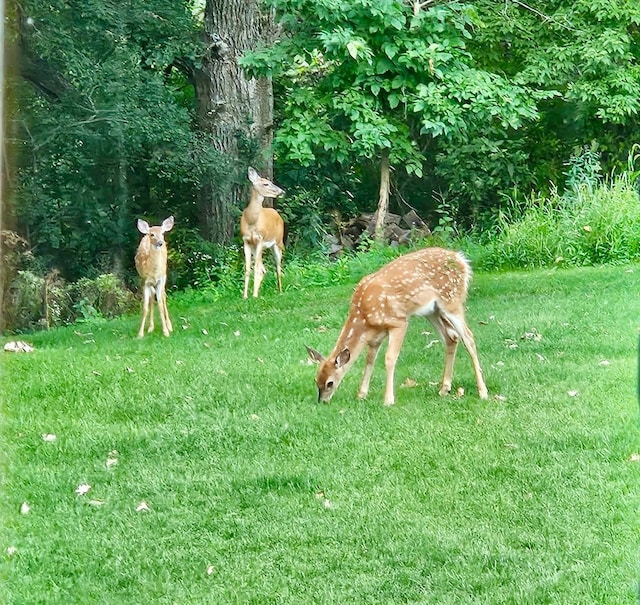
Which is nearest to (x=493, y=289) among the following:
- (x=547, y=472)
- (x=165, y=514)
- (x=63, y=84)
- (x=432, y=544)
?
(x=547, y=472)

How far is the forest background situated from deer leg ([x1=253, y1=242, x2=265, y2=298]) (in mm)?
133

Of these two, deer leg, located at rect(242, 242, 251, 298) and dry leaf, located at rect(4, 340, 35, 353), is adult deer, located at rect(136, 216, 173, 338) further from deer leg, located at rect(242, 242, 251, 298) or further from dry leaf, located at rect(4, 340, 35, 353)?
dry leaf, located at rect(4, 340, 35, 353)

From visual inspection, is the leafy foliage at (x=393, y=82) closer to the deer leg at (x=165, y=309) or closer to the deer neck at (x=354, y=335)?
the deer neck at (x=354, y=335)

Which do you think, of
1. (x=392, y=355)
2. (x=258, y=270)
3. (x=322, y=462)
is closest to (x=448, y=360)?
(x=392, y=355)

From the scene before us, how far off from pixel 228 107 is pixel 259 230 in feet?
1.71

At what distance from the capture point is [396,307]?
2.37 m

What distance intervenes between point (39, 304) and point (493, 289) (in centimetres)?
99

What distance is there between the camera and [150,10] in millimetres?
2750

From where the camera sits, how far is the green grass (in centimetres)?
158

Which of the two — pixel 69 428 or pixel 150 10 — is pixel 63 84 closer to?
pixel 150 10

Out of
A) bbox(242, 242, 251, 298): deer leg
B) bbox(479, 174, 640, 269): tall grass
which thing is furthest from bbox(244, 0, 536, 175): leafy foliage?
bbox(242, 242, 251, 298): deer leg

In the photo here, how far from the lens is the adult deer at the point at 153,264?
2.39m

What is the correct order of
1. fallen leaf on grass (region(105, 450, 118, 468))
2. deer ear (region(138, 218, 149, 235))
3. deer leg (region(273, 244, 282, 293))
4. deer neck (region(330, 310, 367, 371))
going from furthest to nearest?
A: deer ear (region(138, 218, 149, 235)) → deer leg (region(273, 244, 282, 293)) → deer neck (region(330, 310, 367, 371)) → fallen leaf on grass (region(105, 450, 118, 468))

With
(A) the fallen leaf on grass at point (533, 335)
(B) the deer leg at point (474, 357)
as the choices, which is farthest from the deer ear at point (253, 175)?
(A) the fallen leaf on grass at point (533, 335)
